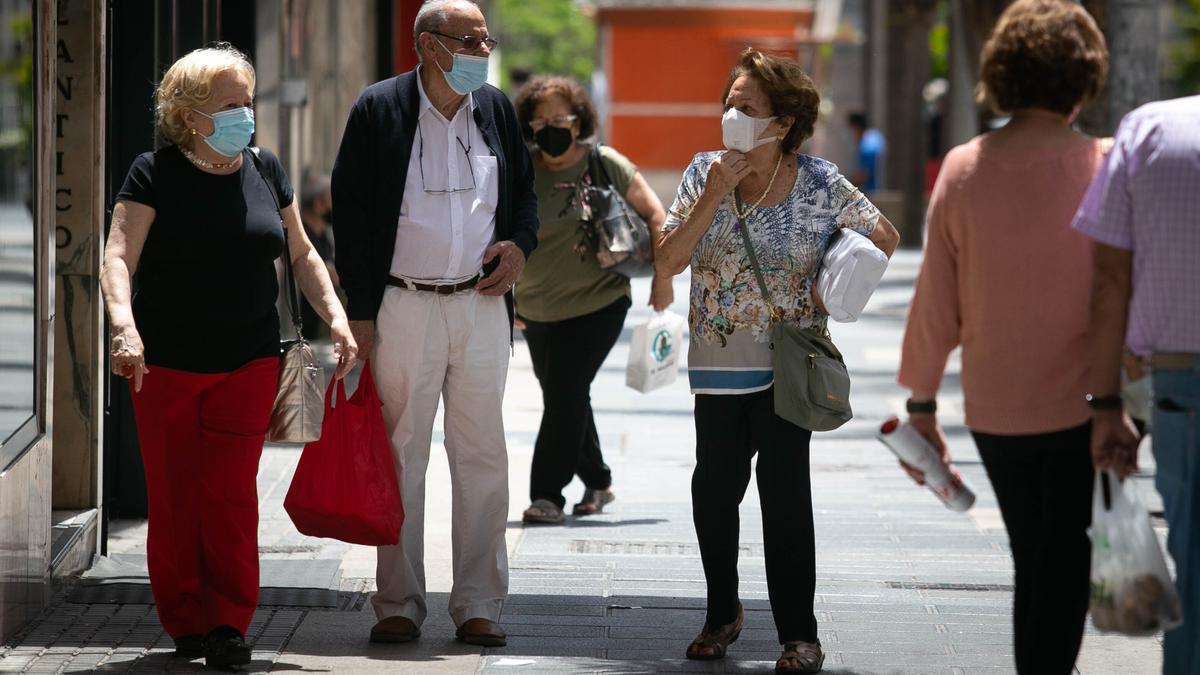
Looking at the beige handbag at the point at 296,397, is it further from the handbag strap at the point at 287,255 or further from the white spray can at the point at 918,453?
the white spray can at the point at 918,453

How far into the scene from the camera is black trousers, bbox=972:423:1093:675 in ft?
14.0

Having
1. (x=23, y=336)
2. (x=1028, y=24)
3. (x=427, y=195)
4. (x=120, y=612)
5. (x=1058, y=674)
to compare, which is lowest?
(x=120, y=612)

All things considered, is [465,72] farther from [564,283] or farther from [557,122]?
[564,283]

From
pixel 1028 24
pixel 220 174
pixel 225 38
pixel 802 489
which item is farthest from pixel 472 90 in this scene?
pixel 225 38

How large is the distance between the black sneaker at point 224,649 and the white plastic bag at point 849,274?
1876mm

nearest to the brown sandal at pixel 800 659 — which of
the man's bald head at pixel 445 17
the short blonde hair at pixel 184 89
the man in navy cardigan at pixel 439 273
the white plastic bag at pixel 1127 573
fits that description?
the man in navy cardigan at pixel 439 273

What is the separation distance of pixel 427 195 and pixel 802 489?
1388 millimetres

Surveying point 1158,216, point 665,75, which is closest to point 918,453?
point 1158,216

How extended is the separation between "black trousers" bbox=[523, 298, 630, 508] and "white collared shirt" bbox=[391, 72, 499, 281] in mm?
2143

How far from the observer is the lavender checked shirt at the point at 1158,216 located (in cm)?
402

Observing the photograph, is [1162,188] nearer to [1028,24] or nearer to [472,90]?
[1028,24]

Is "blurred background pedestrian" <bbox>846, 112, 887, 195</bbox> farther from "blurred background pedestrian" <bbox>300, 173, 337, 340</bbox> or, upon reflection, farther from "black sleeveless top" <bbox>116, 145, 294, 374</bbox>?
"black sleeveless top" <bbox>116, 145, 294, 374</bbox>

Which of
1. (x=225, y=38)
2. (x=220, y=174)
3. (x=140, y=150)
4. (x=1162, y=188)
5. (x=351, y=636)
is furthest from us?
(x=225, y=38)

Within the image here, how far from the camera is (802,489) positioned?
Answer: 536 cm
